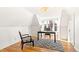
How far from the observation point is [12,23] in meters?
1.44

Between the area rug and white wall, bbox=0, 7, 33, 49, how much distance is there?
0.73 feet

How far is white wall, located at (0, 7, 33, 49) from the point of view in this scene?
143 centimetres

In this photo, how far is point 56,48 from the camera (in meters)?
1.45

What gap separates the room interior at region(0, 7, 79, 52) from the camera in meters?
1.43

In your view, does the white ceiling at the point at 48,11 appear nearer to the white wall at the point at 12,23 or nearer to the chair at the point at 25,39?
the white wall at the point at 12,23

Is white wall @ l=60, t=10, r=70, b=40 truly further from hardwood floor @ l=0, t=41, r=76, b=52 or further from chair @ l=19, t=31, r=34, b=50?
chair @ l=19, t=31, r=34, b=50

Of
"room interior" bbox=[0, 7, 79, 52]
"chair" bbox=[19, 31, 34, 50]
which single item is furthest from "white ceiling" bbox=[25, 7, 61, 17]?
"chair" bbox=[19, 31, 34, 50]

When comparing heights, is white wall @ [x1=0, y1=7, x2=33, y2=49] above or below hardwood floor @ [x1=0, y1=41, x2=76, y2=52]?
above

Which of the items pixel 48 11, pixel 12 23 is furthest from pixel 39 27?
pixel 12 23

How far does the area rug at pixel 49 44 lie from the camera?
145cm

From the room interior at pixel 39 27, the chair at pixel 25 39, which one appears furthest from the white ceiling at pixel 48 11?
the chair at pixel 25 39

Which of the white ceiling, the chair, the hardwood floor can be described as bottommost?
the hardwood floor
